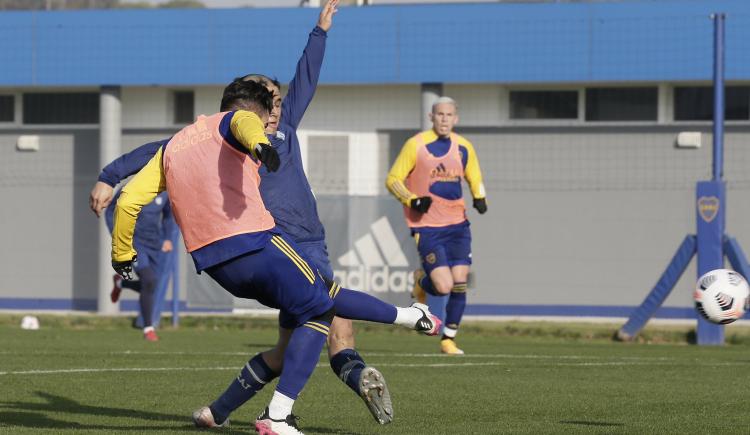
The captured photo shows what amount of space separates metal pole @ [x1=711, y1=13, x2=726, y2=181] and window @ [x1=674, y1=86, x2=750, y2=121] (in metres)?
5.00

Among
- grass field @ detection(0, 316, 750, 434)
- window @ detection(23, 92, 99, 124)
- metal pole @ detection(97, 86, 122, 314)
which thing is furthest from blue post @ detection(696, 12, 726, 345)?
window @ detection(23, 92, 99, 124)

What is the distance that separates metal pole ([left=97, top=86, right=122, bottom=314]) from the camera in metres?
24.2

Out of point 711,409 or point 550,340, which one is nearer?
point 711,409

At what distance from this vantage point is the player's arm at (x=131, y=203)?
734 centimetres

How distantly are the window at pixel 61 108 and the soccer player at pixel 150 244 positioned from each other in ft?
22.1

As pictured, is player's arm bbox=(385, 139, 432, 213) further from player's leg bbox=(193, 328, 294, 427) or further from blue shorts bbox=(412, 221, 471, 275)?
player's leg bbox=(193, 328, 294, 427)

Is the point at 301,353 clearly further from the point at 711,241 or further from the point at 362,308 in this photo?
the point at 711,241

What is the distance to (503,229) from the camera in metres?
23.6

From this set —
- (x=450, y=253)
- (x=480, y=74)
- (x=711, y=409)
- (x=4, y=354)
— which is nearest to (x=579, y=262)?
(x=480, y=74)

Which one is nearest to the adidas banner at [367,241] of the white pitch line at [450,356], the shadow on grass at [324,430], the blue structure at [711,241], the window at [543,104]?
the blue structure at [711,241]

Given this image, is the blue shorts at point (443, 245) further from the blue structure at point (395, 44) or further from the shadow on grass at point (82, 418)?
the blue structure at point (395, 44)

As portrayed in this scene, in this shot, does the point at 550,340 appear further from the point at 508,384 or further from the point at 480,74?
the point at 508,384

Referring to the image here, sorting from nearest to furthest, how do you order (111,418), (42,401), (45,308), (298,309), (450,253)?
(298,309) < (111,418) < (42,401) < (450,253) < (45,308)

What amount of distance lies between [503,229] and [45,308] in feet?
26.2
